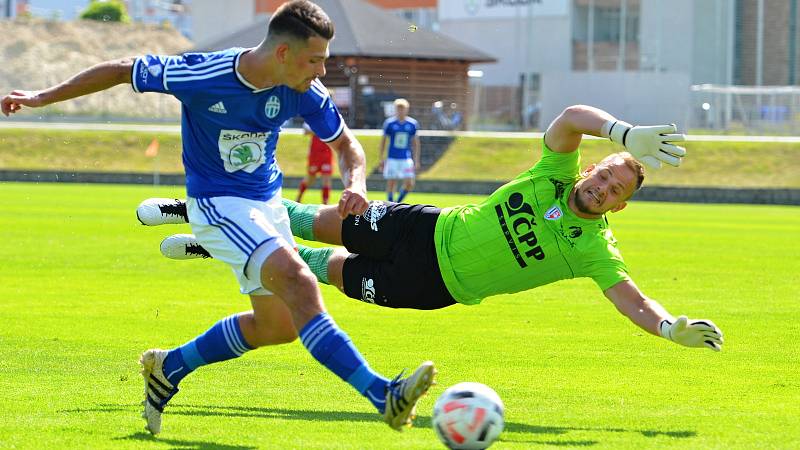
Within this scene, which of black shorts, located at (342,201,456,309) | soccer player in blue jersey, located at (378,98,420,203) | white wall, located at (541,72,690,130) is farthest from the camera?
white wall, located at (541,72,690,130)

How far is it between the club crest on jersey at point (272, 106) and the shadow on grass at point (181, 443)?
1733 millimetres

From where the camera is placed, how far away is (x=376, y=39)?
172ft

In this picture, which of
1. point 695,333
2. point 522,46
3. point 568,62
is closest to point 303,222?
point 695,333

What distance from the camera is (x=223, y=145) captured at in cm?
666

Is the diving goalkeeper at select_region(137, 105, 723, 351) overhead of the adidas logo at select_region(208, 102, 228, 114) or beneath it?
beneath

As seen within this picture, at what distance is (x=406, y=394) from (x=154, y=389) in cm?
171

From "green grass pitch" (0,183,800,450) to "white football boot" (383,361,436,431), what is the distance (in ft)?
1.47

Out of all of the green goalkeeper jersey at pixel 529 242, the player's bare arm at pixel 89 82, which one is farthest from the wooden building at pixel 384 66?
the player's bare arm at pixel 89 82

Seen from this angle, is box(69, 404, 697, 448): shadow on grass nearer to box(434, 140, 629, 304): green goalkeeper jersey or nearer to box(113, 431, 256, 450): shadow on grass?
box(113, 431, 256, 450): shadow on grass

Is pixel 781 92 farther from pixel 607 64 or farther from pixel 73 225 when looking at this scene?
pixel 73 225

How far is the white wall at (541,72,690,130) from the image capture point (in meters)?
53.7

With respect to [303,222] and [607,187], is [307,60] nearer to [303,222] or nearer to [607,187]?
[607,187]

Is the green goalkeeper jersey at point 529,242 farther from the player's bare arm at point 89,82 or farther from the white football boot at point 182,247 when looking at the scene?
the player's bare arm at point 89,82

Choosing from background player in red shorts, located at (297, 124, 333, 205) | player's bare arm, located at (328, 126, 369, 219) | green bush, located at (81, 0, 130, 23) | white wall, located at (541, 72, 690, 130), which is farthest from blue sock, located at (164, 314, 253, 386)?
green bush, located at (81, 0, 130, 23)
